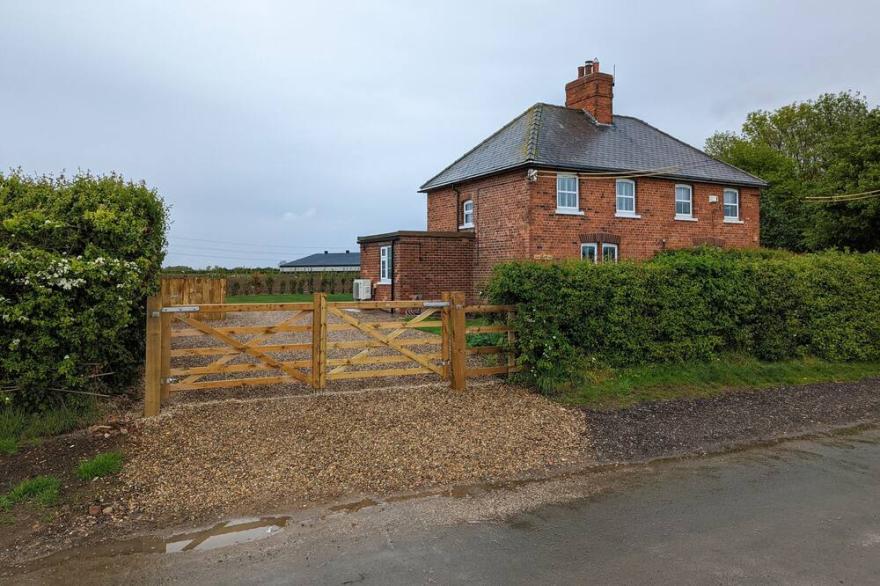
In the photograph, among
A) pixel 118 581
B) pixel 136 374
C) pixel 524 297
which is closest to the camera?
pixel 118 581

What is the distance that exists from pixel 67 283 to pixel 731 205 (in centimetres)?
2500

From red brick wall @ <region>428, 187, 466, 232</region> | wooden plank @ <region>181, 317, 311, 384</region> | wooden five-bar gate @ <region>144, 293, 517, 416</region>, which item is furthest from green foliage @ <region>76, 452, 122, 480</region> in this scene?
red brick wall @ <region>428, 187, 466, 232</region>

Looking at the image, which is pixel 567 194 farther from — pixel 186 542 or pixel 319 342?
pixel 186 542

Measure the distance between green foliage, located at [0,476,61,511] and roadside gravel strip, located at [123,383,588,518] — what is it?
633 millimetres

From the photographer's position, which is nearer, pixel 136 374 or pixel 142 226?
pixel 142 226

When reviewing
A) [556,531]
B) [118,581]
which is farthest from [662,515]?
[118,581]

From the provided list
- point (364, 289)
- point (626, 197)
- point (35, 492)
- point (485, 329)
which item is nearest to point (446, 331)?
point (485, 329)

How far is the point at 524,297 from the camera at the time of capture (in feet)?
32.7

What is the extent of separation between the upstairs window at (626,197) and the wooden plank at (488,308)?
13.7 m

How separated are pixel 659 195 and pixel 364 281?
40.0 feet

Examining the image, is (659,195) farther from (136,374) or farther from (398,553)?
(398,553)

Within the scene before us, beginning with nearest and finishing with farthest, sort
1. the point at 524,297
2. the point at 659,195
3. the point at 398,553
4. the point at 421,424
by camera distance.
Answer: the point at 398,553 < the point at 421,424 < the point at 524,297 < the point at 659,195

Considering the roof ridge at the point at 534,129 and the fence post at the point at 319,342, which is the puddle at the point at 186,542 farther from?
the roof ridge at the point at 534,129

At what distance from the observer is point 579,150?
73.2 feet
